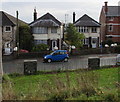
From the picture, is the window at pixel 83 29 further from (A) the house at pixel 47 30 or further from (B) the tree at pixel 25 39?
(B) the tree at pixel 25 39

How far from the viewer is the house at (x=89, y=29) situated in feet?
123

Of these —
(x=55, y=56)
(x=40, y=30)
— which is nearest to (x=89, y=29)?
(x=40, y=30)

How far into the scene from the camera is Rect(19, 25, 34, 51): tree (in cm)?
3186

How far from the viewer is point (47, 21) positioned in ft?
110

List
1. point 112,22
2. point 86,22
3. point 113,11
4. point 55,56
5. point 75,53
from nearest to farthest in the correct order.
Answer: point 55,56
point 75,53
point 86,22
point 112,22
point 113,11

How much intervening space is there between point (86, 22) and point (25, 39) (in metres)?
12.2

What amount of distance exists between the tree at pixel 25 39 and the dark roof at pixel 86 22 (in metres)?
9.37

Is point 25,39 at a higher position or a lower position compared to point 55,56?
higher

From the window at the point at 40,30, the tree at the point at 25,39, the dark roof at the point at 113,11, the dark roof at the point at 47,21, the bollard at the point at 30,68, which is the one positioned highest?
the dark roof at the point at 113,11

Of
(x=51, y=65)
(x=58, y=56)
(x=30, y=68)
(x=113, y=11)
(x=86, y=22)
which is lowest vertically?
(x=51, y=65)

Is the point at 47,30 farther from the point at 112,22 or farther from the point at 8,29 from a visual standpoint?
the point at 112,22

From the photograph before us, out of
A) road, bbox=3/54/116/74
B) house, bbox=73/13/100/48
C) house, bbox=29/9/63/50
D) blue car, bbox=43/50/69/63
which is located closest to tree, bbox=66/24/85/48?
house, bbox=29/9/63/50

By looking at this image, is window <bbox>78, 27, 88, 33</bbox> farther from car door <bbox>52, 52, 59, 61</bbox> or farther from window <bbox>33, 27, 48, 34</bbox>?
car door <bbox>52, 52, 59, 61</bbox>

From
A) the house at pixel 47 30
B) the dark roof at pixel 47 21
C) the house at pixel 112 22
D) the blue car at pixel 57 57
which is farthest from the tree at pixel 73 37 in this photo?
the house at pixel 112 22
